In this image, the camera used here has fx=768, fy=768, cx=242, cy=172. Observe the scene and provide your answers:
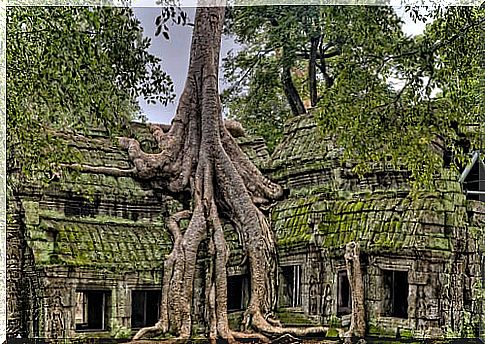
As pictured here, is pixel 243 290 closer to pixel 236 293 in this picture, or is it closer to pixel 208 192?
pixel 236 293

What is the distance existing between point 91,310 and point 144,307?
286 mm

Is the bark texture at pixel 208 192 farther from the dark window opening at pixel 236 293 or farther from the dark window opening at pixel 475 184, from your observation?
the dark window opening at pixel 475 184

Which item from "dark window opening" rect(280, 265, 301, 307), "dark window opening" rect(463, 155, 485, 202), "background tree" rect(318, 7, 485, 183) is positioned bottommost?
"dark window opening" rect(280, 265, 301, 307)

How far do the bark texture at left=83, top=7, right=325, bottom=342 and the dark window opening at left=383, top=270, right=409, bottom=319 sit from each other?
377 mm

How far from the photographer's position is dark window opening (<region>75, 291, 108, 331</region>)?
13.5 ft

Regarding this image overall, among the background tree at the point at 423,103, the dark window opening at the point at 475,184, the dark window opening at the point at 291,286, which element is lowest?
the dark window opening at the point at 291,286

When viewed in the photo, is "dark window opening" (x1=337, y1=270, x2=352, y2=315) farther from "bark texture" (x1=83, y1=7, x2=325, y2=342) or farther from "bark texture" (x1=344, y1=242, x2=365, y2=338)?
"bark texture" (x1=83, y1=7, x2=325, y2=342)

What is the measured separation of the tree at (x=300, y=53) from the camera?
419 cm

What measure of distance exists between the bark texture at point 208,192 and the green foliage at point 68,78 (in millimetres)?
191

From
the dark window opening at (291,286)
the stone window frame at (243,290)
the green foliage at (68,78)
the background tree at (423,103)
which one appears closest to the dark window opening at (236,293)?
the stone window frame at (243,290)

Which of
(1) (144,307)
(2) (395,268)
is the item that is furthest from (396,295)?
(1) (144,307)

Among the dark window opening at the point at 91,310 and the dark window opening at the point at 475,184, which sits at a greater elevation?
the dark window opening at the point at 475,184

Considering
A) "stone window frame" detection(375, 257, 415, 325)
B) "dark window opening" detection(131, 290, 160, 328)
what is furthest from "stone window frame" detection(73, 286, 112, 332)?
"stone window frame" detection(375, 257, 415, 325)

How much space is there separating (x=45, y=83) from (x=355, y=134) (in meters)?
1.72
